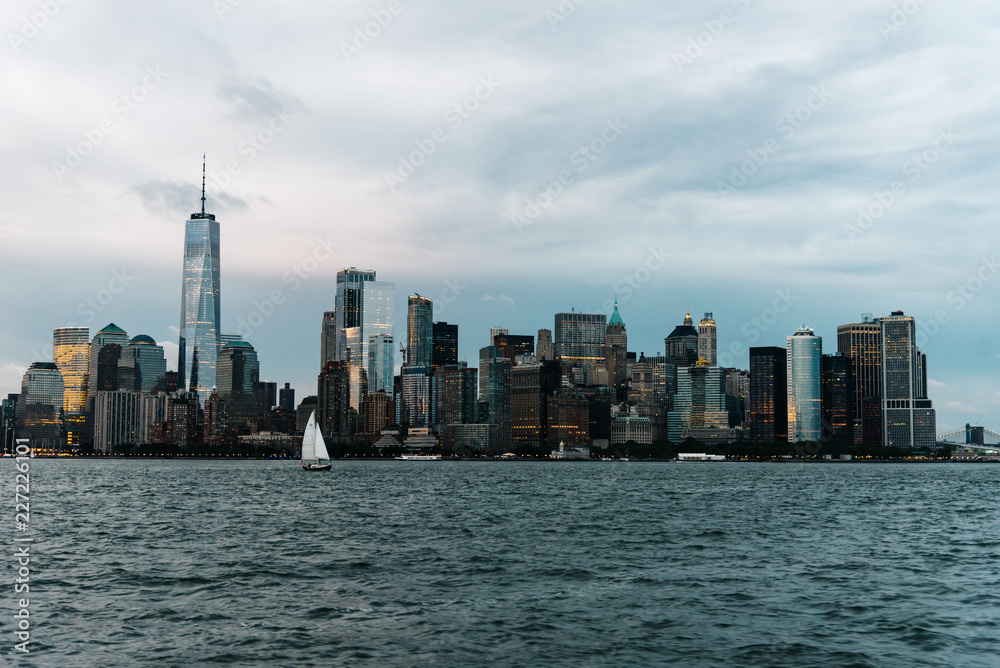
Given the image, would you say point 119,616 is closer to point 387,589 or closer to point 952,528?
point 387,589

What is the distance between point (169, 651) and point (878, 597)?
30.3 metres

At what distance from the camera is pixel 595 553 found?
57.0m

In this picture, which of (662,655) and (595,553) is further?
(595,553)

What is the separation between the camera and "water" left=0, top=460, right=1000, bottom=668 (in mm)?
31797

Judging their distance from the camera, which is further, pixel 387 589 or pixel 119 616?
pixel 387 589

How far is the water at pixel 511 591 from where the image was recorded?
104 ft

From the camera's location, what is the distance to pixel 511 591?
43219mm

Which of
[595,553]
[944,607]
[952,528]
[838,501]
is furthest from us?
[838,501]

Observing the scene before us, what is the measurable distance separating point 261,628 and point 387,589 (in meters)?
9.23

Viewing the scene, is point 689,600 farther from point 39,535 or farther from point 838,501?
point 838,501

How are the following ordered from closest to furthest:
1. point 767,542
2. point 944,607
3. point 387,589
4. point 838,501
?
1. point 944,607
2. point 387,589
3. point 767,542
4. point 838,501

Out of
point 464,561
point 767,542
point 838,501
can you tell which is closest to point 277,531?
point 464,561

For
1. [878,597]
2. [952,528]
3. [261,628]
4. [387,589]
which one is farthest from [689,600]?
[952,528]

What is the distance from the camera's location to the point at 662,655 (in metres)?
31.1
